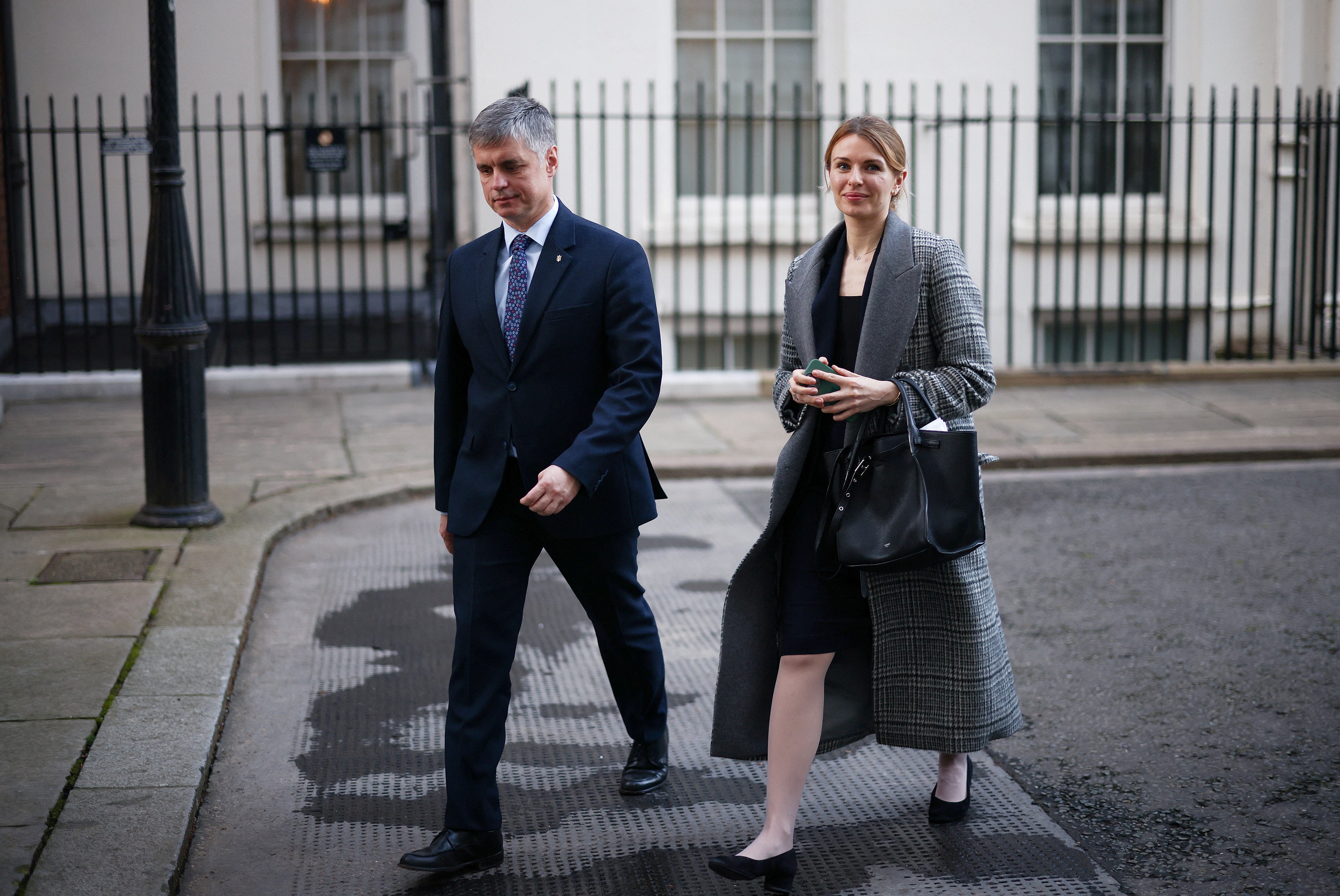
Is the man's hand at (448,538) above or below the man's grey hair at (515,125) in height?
below

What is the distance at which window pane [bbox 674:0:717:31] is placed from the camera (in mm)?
11648

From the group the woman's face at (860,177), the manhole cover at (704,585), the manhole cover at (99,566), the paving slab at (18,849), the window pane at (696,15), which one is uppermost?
the window pane at (696,15)

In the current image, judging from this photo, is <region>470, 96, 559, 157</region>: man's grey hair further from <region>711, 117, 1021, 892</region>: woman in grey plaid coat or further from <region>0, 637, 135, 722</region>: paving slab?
<region>0, 637, 135, 722</region>: paving slab

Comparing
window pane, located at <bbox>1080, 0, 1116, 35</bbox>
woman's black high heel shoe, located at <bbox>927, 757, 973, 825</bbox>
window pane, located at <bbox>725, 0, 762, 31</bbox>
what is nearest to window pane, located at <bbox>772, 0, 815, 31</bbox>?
window pane, located at <bbox>725, 0, 762, 31</bbox>

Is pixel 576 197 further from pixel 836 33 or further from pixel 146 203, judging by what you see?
pixel 146 203

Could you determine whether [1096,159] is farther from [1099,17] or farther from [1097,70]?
[1099,17]

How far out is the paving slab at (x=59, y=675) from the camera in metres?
4.11

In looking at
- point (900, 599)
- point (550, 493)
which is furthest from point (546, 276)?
point (900, 599)

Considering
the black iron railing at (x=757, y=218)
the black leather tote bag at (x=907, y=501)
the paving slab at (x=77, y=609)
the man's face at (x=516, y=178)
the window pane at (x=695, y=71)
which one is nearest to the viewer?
the black leather tote bag at (x=907, y=501)

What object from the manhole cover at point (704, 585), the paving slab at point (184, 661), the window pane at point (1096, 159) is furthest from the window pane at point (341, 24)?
the paving slab at point (184, 661)

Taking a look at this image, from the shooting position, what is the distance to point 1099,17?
12.0 m

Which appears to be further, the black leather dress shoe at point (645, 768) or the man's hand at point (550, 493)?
the black leather dress shoe at point (645, 768)

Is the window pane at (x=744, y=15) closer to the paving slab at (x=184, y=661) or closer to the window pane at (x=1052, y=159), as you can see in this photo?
the window pane at (x=1052, y=159)

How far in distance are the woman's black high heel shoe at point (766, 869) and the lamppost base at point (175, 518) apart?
388 cm
